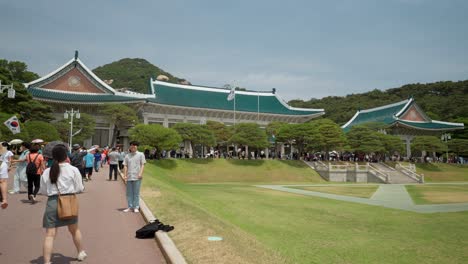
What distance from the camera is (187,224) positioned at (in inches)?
314

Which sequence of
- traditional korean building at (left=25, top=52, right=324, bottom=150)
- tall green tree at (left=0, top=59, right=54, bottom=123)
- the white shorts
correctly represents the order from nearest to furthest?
the white shorts
tall green tree at (left=0, top=59, right=54, bottom=123)
traditional korean building at (left=25, top=52, right=324, bottom=150)

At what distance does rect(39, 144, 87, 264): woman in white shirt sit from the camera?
4973mm

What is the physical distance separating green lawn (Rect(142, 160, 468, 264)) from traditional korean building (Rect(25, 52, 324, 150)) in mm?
27524

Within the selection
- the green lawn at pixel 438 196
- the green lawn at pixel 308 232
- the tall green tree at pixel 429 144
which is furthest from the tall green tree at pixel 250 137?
the tall green tree at pixel 429 144

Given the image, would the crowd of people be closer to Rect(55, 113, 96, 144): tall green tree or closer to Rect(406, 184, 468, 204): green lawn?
Rect(406, 184, 468, 204): green lawn

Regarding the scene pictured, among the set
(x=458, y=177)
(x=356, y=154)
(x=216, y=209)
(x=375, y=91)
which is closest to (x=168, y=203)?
(x=216, y=209)

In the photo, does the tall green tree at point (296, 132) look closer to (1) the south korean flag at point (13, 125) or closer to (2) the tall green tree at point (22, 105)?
(2) the tall green tree at point (22, 105)

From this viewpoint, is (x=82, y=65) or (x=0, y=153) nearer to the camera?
(x=0, y=153)

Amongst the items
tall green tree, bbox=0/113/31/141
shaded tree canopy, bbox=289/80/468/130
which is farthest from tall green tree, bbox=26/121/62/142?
shaded tree canopy, bbox=289/80/468/130

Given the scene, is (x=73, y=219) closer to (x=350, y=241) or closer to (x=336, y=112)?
(x=350, y=241)

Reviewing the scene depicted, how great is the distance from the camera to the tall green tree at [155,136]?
32.5 meters

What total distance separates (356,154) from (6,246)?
46.1m

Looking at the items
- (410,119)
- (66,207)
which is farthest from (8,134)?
(410,119)

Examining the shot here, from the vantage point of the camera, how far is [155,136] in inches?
1276
